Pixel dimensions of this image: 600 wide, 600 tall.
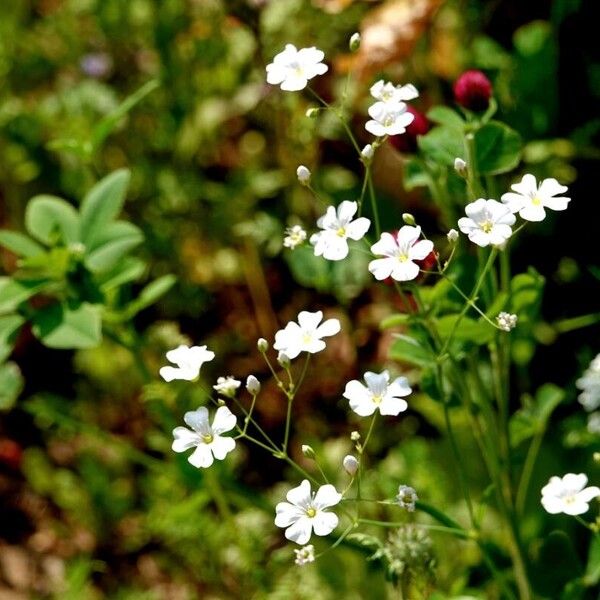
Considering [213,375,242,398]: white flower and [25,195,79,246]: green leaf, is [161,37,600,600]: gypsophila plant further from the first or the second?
[25,195,79,246]: green leaf

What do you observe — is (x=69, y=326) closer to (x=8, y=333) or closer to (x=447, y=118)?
(x=8, y=333)

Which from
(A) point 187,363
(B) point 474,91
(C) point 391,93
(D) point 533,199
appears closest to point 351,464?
(A) point 187,363

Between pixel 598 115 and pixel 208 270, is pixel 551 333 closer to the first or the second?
pixel 598 115

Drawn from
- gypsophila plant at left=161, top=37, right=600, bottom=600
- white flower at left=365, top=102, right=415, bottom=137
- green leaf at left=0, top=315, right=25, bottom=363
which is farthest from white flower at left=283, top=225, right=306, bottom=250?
green leaf at left=0, top=315, right=25, bottom=363

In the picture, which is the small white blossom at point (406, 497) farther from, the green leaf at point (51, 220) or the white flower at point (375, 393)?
the green leaf at point (51, 220)

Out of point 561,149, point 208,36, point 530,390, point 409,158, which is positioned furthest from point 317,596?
point 208,36
